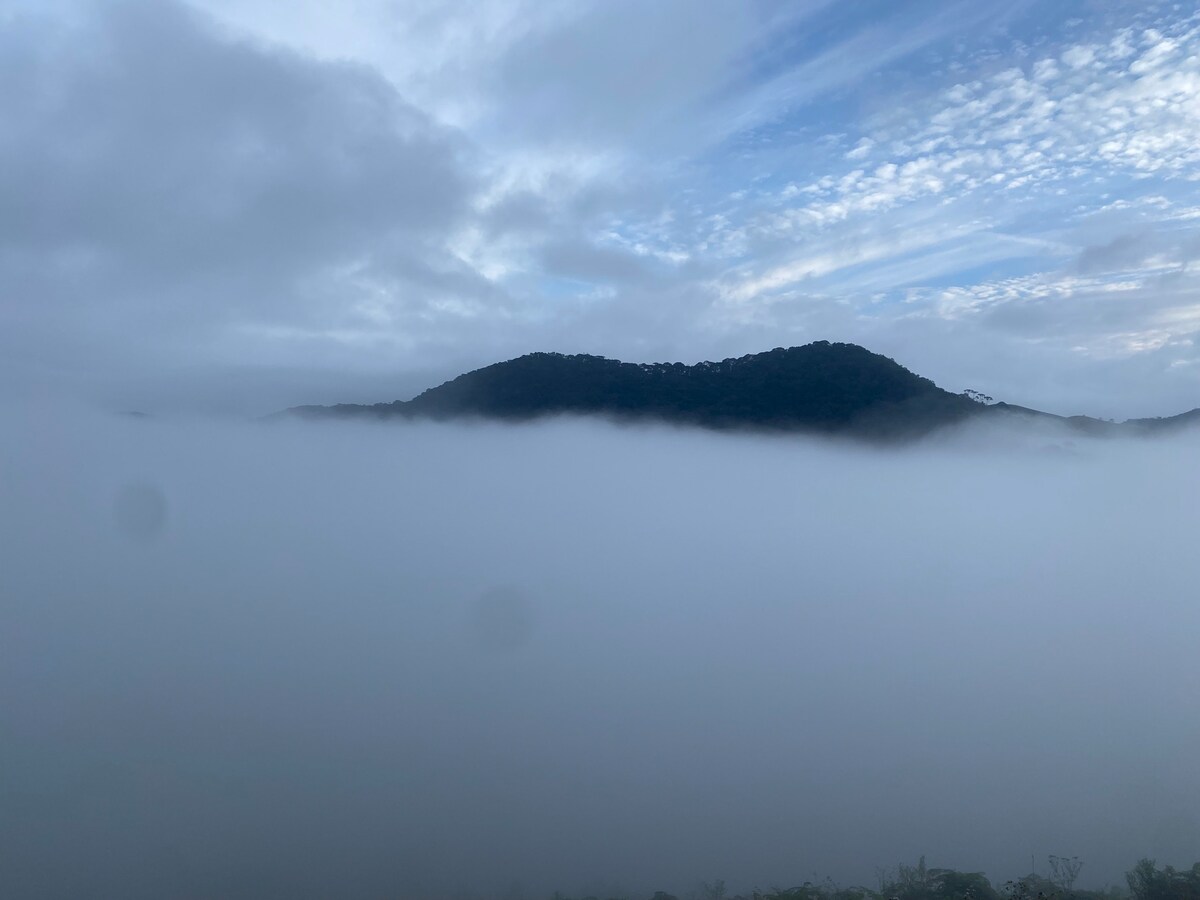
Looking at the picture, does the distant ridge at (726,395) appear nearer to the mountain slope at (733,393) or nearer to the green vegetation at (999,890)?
the mountain slope at (733,393)

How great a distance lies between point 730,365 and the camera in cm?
10194

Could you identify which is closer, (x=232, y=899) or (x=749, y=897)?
(x=749, y=897)

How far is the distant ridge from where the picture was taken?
95062mm

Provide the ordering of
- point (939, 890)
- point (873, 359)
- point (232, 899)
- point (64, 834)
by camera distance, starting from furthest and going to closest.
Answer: point (873, 359) < point (64, 834) < point (232, 899) < point (939, 890)

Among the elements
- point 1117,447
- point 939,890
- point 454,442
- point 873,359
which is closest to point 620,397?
point 454,442

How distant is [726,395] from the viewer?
10156 centimetres

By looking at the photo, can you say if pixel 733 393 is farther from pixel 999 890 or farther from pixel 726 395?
pixel 999 890

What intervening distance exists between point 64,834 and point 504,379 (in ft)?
234

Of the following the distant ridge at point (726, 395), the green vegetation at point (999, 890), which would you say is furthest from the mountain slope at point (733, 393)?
the green vegetation at point (999, 890)

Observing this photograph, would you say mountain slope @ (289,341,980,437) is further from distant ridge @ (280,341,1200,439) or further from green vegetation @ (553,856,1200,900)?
green vegetation @ (553,856,1200,900)

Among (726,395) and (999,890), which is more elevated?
(726,395)

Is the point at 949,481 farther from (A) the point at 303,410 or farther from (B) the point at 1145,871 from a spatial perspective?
(B) the point at 1145,871

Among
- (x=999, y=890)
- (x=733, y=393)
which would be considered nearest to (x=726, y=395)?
(x=733, y=393)

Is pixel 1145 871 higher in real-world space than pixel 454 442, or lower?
lower
